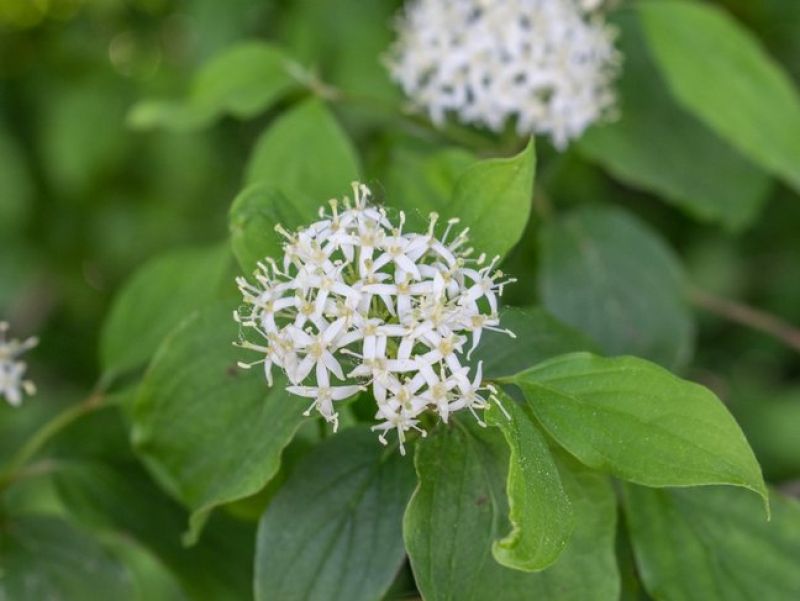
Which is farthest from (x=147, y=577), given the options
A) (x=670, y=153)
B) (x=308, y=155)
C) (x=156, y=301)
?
(x=670, y=153)

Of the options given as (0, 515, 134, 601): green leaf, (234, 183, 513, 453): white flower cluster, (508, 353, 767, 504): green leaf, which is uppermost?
(234, 183, 513, 453): white flower cluster

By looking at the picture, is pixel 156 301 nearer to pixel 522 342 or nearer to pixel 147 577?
pixel 147 577

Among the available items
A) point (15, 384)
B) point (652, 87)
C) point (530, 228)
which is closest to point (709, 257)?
point (652, 87)

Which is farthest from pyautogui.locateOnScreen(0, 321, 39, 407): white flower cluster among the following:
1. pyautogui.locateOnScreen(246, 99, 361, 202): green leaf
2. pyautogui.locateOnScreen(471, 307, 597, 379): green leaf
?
pyautogui.locateOnScreen(471, 307, 597, 379): green leaf

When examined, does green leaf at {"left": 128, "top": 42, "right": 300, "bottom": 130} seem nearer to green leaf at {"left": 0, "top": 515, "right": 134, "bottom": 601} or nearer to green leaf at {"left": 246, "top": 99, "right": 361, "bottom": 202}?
green leaf at {"left": 246, "top": 99, "right": 361, "bottom": 202}

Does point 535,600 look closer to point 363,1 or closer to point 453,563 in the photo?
point 453,563

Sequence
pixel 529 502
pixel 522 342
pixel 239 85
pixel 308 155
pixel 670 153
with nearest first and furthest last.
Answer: pixel 529 502 → pixel 522 342 → pixel 308 155 → pixel 239 85 → pixel 670 153
